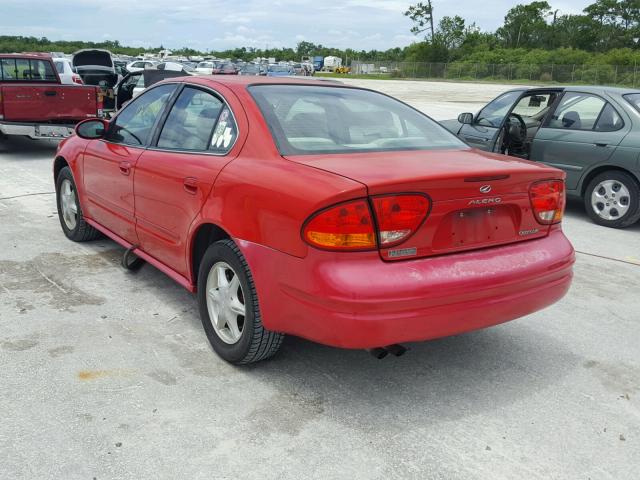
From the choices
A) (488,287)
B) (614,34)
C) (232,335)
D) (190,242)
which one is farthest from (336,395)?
(614,34)

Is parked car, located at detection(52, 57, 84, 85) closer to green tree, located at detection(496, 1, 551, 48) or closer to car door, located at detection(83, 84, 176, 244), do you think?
car door, located at detection(83, 84, 176, 244)

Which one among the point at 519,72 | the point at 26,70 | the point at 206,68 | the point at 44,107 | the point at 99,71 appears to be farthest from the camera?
the point at 519,72

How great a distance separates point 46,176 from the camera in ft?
31.0

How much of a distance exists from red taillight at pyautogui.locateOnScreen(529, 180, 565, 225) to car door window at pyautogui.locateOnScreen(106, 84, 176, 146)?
8.24 ft

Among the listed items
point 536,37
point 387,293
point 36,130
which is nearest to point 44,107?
point 36,130

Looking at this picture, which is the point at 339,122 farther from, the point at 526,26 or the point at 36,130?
the point at 526,26

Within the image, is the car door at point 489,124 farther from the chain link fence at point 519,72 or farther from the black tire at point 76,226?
the chain link fence at point 519,72

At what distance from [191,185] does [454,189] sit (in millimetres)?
1532

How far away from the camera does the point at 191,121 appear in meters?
4.04

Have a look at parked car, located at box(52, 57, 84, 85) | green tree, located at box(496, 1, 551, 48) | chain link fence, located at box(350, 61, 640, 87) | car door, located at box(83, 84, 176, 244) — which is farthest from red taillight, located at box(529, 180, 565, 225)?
green tree, located at box(496, 1, 551, 48)

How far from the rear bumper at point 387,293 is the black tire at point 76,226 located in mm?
2977

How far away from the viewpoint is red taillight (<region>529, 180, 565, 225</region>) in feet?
11.0

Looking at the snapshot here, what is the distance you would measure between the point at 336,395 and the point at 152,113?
2469 mm

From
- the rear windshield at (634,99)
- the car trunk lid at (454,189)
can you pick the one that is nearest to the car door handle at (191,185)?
the car trunk lid at (454,189)
